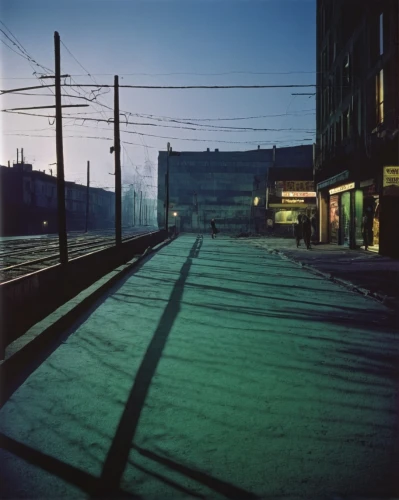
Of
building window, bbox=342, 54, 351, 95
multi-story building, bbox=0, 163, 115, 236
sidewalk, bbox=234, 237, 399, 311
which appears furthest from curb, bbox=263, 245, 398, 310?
multi-story building, bbox=0, 163, 115, 236

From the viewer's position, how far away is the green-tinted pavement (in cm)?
288

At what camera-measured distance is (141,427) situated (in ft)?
11.9

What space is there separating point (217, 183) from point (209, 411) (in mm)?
84706

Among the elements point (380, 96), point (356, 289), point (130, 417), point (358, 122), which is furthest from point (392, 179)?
point (130, 417)

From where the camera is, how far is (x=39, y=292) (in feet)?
27.9

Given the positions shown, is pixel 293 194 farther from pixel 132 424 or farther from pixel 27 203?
pixel 132 424

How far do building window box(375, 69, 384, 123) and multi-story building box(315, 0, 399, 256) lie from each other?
0.04m

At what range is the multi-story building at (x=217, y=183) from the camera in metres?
84.1

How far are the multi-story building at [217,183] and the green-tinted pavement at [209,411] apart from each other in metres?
74.2

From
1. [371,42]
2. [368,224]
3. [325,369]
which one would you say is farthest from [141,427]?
[371,42]

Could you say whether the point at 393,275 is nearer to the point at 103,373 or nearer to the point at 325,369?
the point at 325,369

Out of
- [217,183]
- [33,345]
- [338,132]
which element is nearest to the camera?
[33,345]

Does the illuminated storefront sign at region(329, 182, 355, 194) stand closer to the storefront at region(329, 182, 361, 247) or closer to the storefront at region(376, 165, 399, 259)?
the storefront at region(329, 182, 361, 247)

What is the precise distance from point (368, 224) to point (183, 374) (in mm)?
20881
